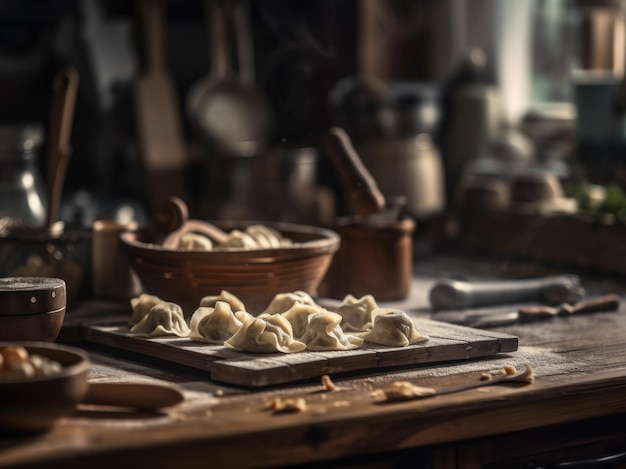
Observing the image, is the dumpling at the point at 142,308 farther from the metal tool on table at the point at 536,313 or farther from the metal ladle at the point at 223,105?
the metal ladle at the point at 223,105

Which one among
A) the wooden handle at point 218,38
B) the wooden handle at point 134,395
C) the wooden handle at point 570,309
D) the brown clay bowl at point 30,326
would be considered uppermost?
the wooden handle at point 218,38

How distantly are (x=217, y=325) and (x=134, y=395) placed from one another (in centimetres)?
35

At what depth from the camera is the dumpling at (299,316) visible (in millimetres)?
1823

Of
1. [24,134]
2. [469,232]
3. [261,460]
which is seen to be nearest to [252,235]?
[24,134]

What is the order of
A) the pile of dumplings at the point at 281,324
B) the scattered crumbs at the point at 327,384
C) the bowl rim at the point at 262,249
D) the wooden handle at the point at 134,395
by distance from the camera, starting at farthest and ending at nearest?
the bowl rim at the point at 262,249, the pile of dumplings at the point at 281,324, the scattered crumbs at the point at 327,384, the wooden handle at the point at 134,395

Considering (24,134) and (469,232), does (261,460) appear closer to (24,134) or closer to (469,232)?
(24,134)

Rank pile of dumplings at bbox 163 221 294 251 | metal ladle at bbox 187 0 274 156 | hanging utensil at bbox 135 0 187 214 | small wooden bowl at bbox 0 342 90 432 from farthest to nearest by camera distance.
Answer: metal ladle at bbox 187 0 274 156, hanging utensil at bbox 135 0 187 214, pile of dumplings at bbox 163 221 294 251, small wooden bowl at bbox 0 342 90 432

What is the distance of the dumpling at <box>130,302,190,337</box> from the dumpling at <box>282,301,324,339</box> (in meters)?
0.19

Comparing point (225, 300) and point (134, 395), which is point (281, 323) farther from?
point (134, 395)

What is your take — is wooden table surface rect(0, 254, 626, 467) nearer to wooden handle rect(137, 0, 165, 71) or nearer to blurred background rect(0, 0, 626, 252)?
blurred background rect(0, 0, 626, 252)

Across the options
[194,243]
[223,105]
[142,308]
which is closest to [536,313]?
[194,243]

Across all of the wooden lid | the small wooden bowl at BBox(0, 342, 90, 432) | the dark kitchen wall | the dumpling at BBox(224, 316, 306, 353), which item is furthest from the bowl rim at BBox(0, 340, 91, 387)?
the dark kitchen wall

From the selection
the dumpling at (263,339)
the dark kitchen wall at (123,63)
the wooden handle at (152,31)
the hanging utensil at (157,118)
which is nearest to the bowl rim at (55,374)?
the dumpling at (263,339)

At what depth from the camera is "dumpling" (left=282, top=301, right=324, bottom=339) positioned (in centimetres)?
182
